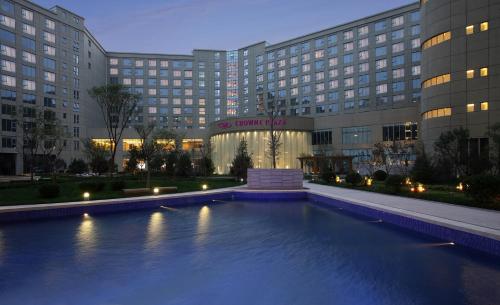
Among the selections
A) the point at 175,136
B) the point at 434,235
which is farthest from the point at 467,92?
the point at 175,136

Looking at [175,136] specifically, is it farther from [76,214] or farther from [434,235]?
[434,235]

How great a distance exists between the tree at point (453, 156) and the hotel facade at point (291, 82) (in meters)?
6.67

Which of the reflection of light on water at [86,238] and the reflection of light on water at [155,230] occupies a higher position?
the reflection of light on water at [86,238]

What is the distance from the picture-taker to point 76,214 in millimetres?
15508

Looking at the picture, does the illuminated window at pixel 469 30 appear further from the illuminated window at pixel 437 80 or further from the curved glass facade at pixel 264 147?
the curved glass facade at pixel 264 147

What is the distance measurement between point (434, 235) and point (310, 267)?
4.67 m

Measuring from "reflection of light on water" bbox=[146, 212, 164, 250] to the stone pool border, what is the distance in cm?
235

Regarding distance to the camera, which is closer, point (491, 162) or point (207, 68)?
point (491, 162)

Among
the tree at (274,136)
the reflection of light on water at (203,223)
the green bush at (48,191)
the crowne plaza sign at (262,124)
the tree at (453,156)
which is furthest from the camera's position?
the crowne plaza sign at (262,124)

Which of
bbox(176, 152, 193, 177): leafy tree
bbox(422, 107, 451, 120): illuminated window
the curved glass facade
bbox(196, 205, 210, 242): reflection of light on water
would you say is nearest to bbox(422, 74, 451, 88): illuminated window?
bbox(422, 107, 451, 120): illuminated window

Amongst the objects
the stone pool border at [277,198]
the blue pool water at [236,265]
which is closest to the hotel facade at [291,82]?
the stone pool border at [277,198]

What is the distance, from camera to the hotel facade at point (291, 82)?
34.8 meters

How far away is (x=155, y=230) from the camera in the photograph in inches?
504

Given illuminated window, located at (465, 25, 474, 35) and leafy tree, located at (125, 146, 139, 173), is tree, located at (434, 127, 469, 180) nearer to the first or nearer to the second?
illuminated window, located at (465, 25, 474, 35)
